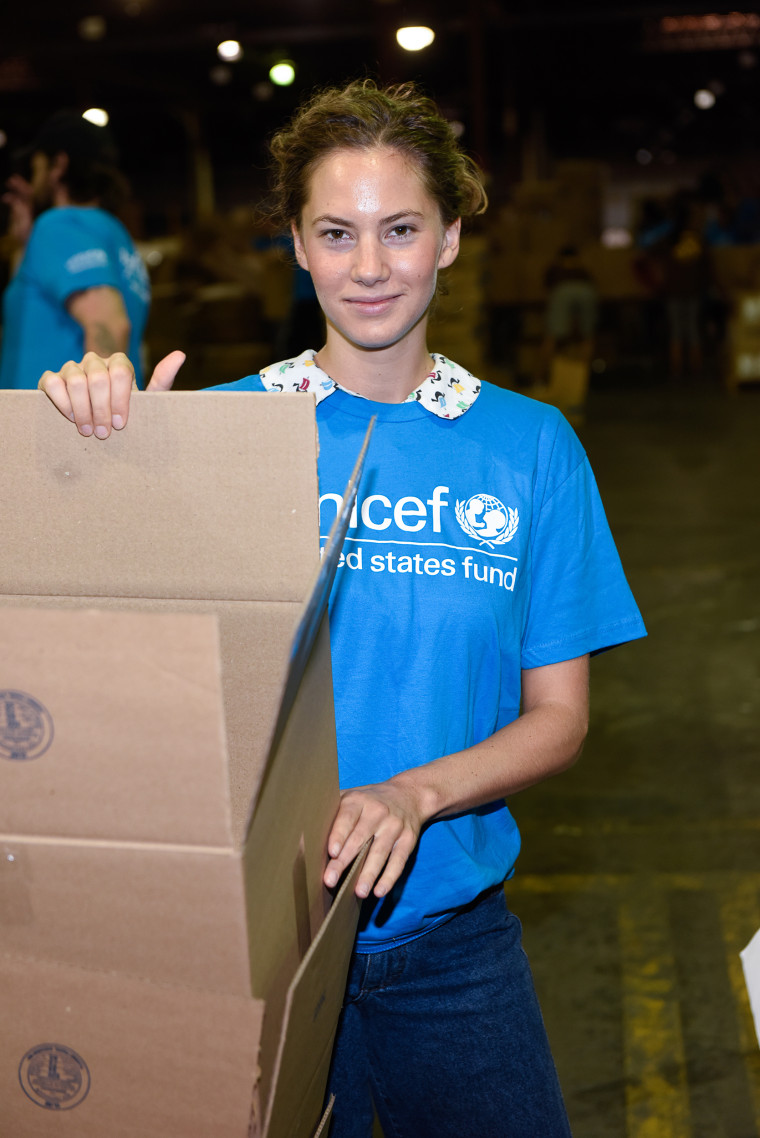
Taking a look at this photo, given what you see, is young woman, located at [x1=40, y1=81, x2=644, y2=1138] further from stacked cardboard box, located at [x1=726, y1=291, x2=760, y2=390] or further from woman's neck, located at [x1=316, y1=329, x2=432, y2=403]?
stacked cardboard box, located at [x1=726, y1=291, x2=760, y2=390]

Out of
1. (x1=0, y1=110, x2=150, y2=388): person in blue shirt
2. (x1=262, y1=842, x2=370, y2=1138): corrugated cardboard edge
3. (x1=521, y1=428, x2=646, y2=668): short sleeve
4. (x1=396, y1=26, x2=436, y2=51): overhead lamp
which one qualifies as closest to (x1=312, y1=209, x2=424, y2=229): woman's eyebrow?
(x1=521, y1=428, x2=646, y2=668): short sleeve

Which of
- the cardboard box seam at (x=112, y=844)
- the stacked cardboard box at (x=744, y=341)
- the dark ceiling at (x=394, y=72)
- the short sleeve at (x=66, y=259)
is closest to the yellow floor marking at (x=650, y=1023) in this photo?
the cardboard box seam at (x=112, y=844)

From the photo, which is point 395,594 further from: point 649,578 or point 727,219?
point 727,219

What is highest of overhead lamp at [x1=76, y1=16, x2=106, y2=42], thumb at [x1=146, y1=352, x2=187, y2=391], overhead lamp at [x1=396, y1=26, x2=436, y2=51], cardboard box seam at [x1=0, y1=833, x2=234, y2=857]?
overhead lamp at [x1=76, y1=16, x2=106, y2=42]

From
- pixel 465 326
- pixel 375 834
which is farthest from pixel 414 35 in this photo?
pixel 375 834

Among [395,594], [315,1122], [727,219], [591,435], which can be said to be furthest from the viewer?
[727,219]

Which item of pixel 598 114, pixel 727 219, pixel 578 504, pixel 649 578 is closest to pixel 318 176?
pixel 578 504

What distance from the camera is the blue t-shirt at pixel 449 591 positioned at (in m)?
1.19

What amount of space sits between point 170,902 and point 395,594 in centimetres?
56

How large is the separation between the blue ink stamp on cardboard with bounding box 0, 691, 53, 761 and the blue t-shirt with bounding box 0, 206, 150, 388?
2008 millimetres

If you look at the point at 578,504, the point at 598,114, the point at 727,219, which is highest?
the point at 598,114

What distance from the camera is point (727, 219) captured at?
11477 millimetres

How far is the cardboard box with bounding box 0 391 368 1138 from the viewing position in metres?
0.65

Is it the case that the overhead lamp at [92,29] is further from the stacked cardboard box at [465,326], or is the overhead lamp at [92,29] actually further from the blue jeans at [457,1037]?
the blue jeans at [457,1037]
